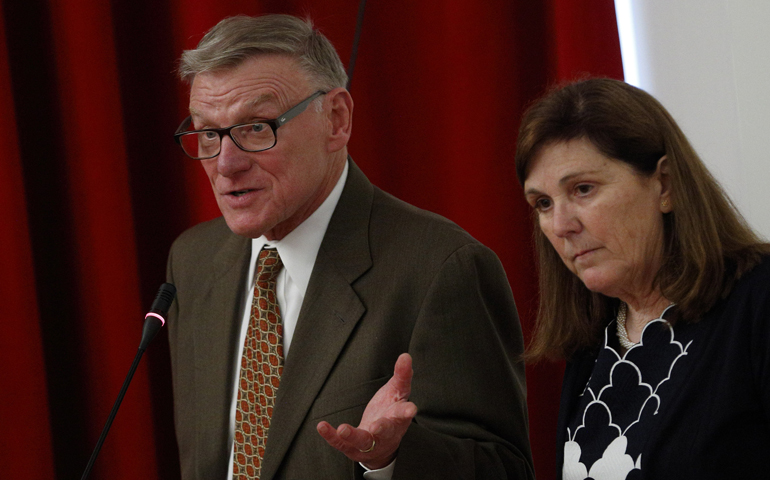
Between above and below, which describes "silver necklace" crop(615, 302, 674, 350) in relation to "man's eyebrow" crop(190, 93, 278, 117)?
below

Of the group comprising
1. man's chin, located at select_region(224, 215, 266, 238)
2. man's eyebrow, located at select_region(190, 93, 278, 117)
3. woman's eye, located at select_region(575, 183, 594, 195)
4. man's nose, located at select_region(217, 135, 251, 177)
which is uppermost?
man's eyebrow, located at select_region(190, 93, 278, 117)

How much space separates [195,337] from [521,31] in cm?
132

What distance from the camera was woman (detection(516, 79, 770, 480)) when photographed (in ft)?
3.86

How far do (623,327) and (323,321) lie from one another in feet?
1.92

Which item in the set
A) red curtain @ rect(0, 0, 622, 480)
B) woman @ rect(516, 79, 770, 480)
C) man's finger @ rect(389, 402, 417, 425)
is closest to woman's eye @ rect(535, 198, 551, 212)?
woman @ rect(516, 79, 770, 480)

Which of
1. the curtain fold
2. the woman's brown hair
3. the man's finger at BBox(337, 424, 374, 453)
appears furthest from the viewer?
the curtain fold

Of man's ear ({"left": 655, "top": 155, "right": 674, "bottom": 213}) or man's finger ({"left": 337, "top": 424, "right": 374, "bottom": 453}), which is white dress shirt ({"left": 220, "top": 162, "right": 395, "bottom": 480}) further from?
man's ear ({"left": 655, "top": 155, "right": 674, "bottom": 213})

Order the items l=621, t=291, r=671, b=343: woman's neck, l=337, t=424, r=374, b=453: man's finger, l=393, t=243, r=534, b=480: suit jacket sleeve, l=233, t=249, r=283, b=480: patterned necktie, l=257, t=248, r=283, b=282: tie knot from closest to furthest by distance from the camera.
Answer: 1. l=337, t=424, r=374, b=453: man's finger
2. l=621, t=291, r=671, b=343: woman's neck
3. l=393, t=243, r=534, b=480: suit jacket sleeve
4. l=233, t=249, r=283, b=480: patterned necktie
5. l=257, t=248, r=283, b=282: tie knot

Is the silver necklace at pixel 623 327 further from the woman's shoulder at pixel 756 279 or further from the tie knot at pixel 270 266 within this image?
the tie knot at pixel 270 266

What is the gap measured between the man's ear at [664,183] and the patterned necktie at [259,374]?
81cm

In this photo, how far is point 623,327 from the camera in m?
1.46

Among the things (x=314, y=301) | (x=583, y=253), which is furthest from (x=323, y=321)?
(x=583, y=253)

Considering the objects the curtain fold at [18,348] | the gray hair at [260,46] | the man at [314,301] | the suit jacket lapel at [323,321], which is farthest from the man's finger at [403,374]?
the curtain fold at [18,348]

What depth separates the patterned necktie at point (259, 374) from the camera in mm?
1615
